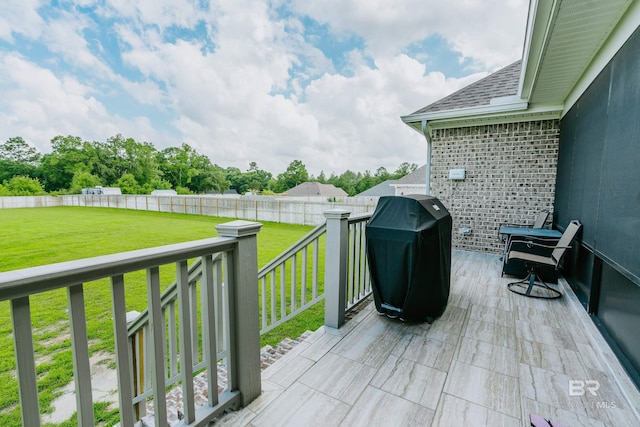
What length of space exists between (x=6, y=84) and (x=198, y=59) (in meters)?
29.2

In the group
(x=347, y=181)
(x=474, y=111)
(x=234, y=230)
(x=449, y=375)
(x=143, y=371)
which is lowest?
(x=143, y=371)

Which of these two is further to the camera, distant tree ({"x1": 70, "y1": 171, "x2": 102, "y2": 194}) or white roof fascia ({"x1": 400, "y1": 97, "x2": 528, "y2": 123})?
distant tree ({"x1": 70, "y1": 171, "x2": 102, "y2": 194})

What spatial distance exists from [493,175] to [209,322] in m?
5.76

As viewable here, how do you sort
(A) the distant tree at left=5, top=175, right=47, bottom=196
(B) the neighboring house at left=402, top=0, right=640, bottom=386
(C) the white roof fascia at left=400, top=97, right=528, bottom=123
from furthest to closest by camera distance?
(A) the distant tree at left=5, top=175, right=47, bottom=196 → (C) the white roof fascia at left=400, top=97, right=528, bottom=123 → (B) the neighboring house at left=402, top=0, right=640, bottom=386

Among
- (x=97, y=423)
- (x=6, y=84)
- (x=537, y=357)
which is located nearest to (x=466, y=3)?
(x=537, y=357)

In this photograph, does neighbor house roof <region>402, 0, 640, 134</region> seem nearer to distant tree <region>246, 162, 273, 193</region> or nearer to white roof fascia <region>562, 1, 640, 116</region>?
white roof fascia <region>562, 1, 640, 116</region>

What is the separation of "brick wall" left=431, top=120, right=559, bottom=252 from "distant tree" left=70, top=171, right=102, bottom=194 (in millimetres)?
45521

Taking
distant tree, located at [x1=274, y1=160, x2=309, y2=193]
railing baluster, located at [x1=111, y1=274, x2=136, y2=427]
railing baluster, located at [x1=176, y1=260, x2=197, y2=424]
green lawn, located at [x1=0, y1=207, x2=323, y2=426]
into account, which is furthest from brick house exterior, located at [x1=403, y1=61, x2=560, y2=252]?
distant tree, located at [x1=274, y1=160, x2=309, y2=193]

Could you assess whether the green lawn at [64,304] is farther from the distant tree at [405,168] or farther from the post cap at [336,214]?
the distant tree at [405,168]

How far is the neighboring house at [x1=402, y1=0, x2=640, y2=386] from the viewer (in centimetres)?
212

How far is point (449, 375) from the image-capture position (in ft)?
6.51

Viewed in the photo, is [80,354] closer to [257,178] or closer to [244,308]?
[244,308]

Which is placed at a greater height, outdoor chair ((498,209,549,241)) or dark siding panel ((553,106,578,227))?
dark siding panel ((553,106,578,227))

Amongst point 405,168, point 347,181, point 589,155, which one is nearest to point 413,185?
point 589,155
